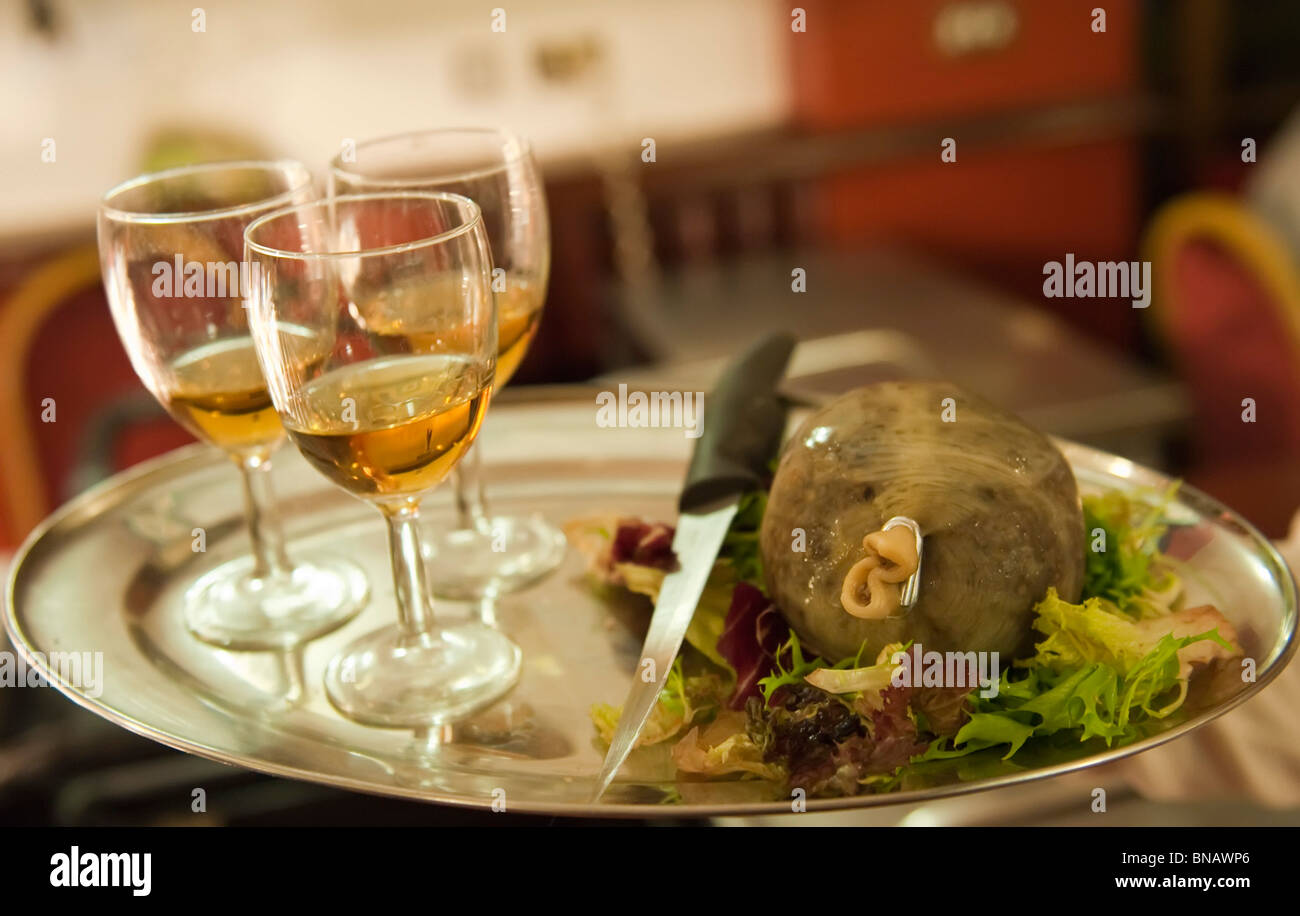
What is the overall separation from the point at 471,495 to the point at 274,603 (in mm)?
188

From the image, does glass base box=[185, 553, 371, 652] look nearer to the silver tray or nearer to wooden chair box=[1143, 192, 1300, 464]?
the silver tray

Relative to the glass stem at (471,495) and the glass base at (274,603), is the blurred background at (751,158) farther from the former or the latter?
the glass base at (274,603)

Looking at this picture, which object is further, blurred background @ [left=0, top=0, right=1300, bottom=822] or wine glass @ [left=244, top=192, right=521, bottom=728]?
blurred background @ [left=0, top=0, right=1300, bottom=822]

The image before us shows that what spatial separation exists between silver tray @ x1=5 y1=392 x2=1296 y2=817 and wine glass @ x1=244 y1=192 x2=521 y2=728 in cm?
3

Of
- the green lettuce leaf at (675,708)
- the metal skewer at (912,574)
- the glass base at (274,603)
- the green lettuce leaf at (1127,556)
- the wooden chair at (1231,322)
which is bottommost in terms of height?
the wooden chair at (1231,322)

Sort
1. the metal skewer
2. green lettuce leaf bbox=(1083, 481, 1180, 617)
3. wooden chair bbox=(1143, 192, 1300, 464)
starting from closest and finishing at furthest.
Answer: the metal skewer → green lettuce leaf bbox=(1083, 481, 1180, 617) → wooden chair bbox=(1143, 192, 1300, 464)

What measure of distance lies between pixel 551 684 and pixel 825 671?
18cm

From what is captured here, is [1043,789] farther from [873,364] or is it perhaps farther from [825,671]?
[873,364]

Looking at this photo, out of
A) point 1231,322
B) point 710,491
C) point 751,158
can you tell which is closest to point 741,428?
point 710,491

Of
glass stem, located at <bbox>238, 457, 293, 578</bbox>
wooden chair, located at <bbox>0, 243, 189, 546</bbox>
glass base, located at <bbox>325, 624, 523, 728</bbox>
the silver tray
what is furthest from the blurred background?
glass base, located at <bbox>325, 624, 523, 728</bbox>

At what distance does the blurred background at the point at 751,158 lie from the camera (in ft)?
7.27

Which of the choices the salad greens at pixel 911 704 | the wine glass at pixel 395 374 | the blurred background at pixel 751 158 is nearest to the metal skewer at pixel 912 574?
the salad greens at pixel 911 704

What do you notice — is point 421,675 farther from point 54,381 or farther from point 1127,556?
point 54,381

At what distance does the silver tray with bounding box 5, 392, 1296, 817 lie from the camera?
64cm
